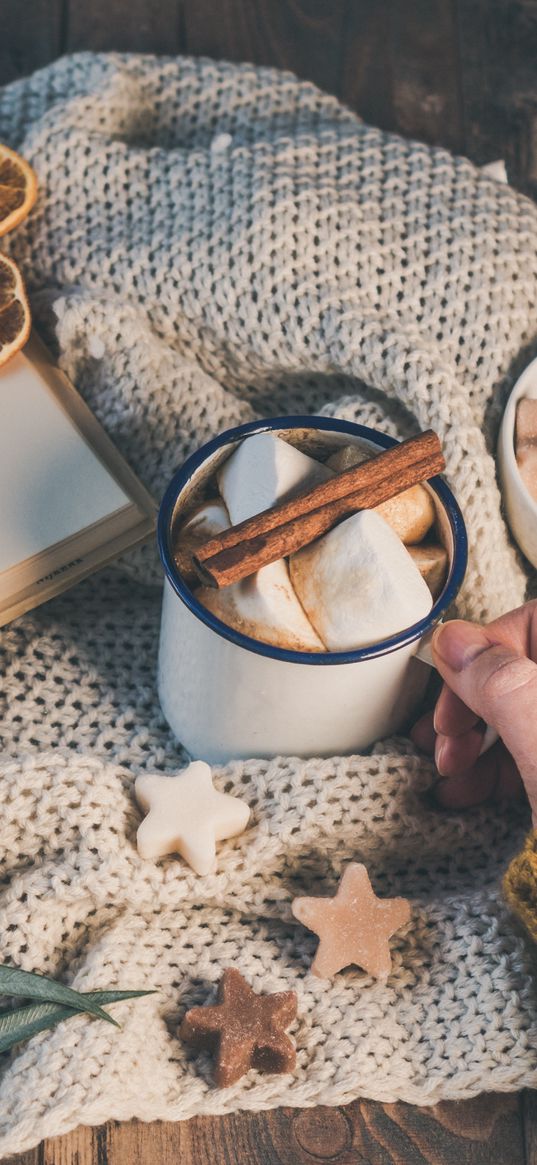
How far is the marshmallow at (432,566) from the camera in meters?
0.73

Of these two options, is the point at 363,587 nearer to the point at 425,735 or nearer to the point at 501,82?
the point at 425,735

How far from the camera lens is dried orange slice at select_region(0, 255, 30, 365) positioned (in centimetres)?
87

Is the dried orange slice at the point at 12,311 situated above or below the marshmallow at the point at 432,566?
above

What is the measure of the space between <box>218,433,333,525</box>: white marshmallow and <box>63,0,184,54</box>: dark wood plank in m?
0.64

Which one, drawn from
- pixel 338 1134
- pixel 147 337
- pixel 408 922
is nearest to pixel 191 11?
pixel 147 337

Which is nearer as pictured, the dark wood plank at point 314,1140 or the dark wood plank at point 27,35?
the dark wood plank at point 314,1140

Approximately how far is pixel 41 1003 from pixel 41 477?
1.22ft

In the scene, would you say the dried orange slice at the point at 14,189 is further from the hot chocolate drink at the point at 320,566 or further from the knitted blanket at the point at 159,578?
the hot chocolate drink at the point at 320,566

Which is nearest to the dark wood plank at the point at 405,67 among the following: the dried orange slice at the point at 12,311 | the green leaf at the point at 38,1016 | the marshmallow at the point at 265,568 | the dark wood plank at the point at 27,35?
the dark wood plank at the point at 27,35

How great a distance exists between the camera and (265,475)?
72cm

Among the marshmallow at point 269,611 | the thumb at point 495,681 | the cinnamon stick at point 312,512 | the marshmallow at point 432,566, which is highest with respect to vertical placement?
the cinnamon stick at point 312,512

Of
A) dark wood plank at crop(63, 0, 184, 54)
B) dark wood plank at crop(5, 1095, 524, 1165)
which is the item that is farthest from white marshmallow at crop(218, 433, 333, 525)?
dark wood plank at crop(63, 0, 184, 54)

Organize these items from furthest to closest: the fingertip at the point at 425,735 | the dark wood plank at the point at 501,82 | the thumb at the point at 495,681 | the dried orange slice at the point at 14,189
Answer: the dark wood plank at the point at 501,82
the dried orange slice at the point at 14,189
the fingertip at the point at 425,735
the thumb at the point at 495,681

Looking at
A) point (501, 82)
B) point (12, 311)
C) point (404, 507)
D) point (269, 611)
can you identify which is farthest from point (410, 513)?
point (501, 82)
